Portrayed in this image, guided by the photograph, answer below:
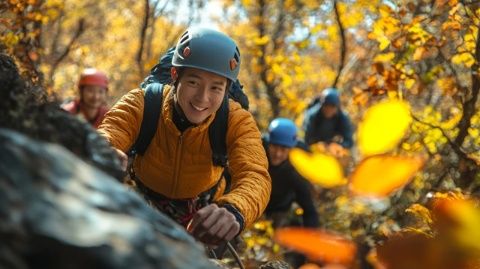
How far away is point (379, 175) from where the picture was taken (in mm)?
1724

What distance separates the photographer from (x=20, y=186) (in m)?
1.43

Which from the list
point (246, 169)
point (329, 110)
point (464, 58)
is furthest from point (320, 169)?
point (329, 110)

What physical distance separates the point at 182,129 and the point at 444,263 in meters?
3.26


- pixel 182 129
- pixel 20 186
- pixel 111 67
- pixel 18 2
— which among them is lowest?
pixel 111 67

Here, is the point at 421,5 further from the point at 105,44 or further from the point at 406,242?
the point at 105,44

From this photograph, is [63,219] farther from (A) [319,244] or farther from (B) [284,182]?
(B) [284,182]

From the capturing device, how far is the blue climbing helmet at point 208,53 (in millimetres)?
4398

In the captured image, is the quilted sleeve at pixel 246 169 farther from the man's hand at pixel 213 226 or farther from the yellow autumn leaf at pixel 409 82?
the yellow autumn leaf at pixel 409 82

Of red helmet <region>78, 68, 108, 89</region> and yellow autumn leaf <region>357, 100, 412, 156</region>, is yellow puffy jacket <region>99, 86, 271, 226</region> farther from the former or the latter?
red helmet <region>78, 68, 108, 89</region>

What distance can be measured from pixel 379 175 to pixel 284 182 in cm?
617

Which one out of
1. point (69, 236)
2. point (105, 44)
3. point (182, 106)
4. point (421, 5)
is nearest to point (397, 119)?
point (69, 236)

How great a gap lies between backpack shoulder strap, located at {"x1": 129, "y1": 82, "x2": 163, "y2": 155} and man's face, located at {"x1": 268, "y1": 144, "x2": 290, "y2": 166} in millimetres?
3708

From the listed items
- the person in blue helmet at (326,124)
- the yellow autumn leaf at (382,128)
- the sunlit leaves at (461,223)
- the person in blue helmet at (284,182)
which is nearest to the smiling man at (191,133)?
the yellow autumn leaf at (382,128)

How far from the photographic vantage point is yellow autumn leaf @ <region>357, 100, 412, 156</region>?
1607 mm
